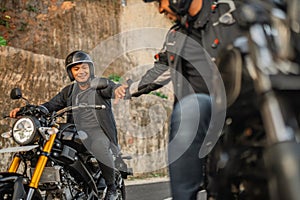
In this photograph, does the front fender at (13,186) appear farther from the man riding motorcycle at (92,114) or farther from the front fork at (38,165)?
the man riding motorcycle at (92,114)

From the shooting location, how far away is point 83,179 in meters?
4.98

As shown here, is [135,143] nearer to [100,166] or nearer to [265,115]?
[100,166]

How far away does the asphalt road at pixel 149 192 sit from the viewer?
25.6ft

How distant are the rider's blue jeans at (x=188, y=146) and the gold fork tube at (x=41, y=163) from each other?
1914 mm

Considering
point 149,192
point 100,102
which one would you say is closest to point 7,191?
point 100,102

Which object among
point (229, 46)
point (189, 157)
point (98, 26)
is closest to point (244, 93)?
point (229, 46)

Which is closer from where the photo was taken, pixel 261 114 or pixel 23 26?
pixel 261 114

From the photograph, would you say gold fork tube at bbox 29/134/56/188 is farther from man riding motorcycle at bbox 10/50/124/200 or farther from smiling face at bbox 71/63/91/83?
smiling face at bbox 71/63/91/83

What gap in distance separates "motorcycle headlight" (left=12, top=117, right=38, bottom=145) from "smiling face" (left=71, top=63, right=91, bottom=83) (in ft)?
4.30

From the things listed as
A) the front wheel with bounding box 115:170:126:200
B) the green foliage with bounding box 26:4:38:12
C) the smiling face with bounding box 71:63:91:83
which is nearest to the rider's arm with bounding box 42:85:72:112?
the smiling face with bounding box 71:63:91:83

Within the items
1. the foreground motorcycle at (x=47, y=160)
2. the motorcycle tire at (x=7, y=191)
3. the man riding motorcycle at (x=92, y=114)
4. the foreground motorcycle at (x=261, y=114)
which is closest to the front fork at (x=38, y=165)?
the foreground motorcycle at (x=47, y=160)

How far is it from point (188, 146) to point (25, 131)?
91.0 inches

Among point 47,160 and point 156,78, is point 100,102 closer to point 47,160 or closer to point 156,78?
point 47,160

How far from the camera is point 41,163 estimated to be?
14.2ft
